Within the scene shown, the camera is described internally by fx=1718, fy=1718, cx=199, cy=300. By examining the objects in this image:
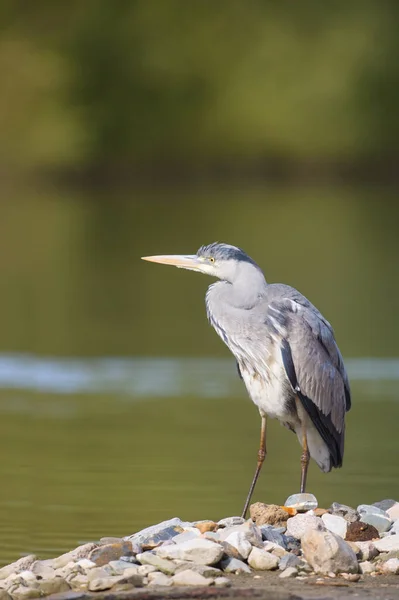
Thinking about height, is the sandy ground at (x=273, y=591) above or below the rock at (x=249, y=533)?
below

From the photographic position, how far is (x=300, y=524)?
7.66m

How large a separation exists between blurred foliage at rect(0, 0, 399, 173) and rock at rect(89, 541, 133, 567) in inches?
2514

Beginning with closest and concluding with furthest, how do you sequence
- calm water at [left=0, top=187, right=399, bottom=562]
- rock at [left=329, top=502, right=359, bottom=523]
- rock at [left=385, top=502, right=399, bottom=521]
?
rock at [left=329, top=502, right=359, bottom=523] → rock at [left=385, top=502, right=399, bottom=521] → calm water at [left=0, top=187, right=399, bottom=562]

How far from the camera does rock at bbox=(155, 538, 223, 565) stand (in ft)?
23.5

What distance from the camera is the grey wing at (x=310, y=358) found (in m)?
8.71

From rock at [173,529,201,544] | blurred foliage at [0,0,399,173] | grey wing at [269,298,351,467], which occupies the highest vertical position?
blurred foliage at [0,0,399,173]

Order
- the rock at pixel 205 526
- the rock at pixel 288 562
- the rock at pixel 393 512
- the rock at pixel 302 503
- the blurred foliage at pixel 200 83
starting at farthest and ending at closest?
the blurred foliage at pixel 200 83 → the rock at pixel 393 512 → the rock at pixel 302 503 → the rock at pixel 205 526 → the rock at pixel 288 562

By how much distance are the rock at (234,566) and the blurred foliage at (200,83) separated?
64.1 meters

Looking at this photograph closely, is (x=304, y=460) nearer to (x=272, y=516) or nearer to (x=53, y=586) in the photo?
(x=272, y=516)

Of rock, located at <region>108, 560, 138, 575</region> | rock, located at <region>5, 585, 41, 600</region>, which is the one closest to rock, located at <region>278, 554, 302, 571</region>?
rock, located at <region>108, 560, 138, 575</region>

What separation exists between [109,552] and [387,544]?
48.1 inches

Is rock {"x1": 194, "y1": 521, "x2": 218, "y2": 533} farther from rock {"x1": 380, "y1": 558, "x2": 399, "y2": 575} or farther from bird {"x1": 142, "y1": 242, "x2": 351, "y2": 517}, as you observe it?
rock {"x1": 380, "y1": 558, "x2": 399, "y2": 575}

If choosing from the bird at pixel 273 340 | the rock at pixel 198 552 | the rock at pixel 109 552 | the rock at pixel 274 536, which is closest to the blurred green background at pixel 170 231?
the bird at pixel 273 340

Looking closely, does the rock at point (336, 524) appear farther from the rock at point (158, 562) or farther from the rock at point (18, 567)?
the rock at point (18, 567)
